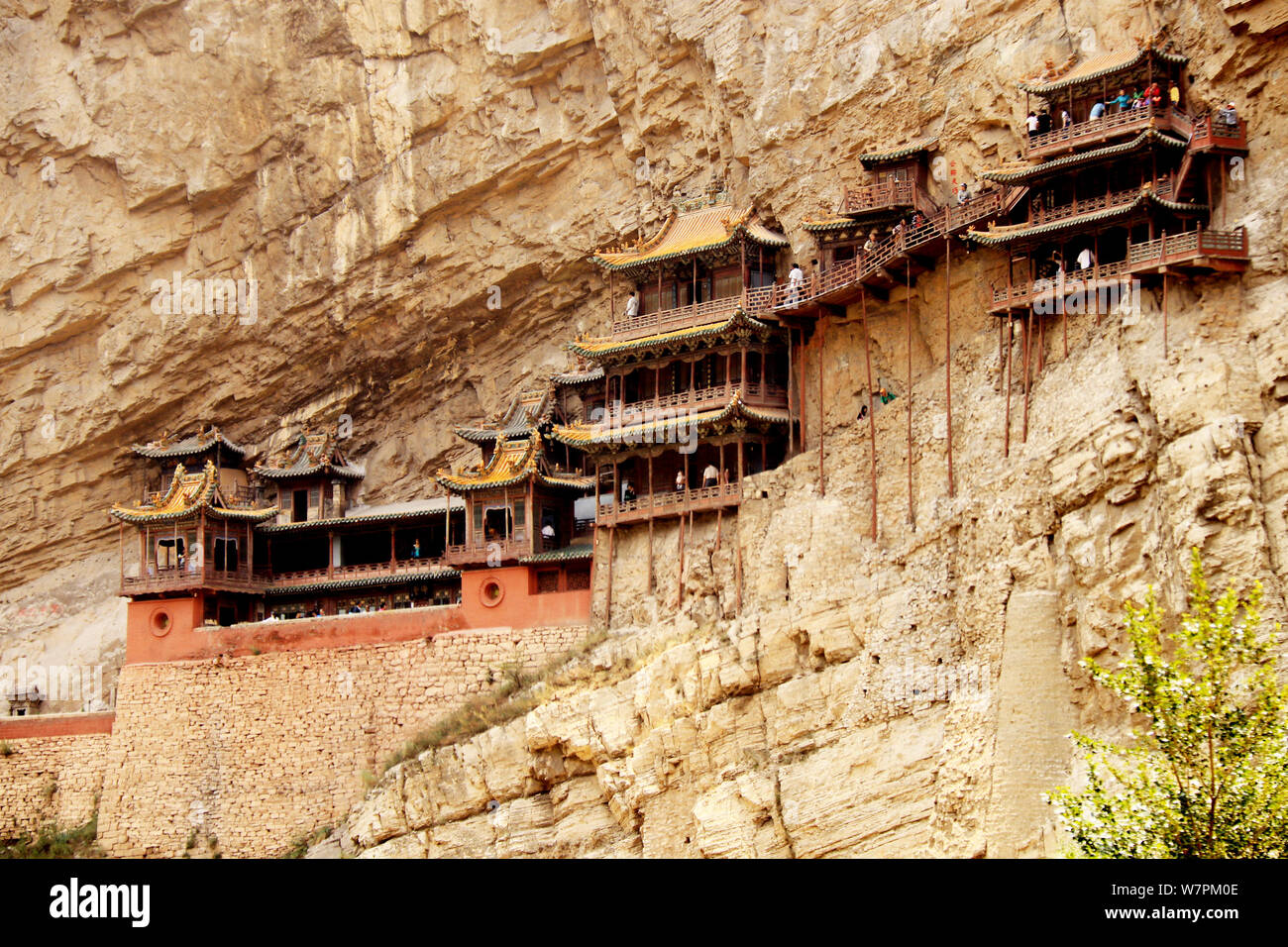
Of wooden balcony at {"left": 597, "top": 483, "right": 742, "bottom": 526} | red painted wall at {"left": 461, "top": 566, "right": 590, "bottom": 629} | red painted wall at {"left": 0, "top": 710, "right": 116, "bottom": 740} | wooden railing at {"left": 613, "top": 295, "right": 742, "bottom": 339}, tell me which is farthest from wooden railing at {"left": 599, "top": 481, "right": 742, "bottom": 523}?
red painted wall at {"left": 0, "top": 710, "right": 116, "bottom": 740}

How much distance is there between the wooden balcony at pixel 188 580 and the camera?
149 ft

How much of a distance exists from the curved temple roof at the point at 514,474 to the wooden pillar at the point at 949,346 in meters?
11.4

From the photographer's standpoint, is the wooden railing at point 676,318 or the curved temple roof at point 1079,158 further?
the wooden railing at point 676,318

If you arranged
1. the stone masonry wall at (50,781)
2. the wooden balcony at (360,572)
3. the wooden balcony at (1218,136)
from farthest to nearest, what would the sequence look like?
1. the wooden balcony at (360,572)
2. the stone masonry wall at (50,781)
3. the wooden balcony at (1218,136)

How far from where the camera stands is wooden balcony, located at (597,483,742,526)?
38375mm

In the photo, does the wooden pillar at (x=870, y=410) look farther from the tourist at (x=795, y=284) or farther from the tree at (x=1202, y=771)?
the tree at (x=1202, y=771)

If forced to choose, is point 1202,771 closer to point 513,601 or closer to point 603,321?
point 513,601

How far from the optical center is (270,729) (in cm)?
4209

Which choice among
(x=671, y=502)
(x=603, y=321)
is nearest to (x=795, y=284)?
(x=671, y=502)

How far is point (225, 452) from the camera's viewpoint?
5172 cm

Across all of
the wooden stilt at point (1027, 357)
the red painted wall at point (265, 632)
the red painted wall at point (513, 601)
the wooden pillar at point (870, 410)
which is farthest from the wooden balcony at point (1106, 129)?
the red painted wall at point (265, 632)

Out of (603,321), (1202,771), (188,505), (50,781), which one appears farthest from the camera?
(603,321)

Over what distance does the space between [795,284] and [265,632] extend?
16.3 metres
